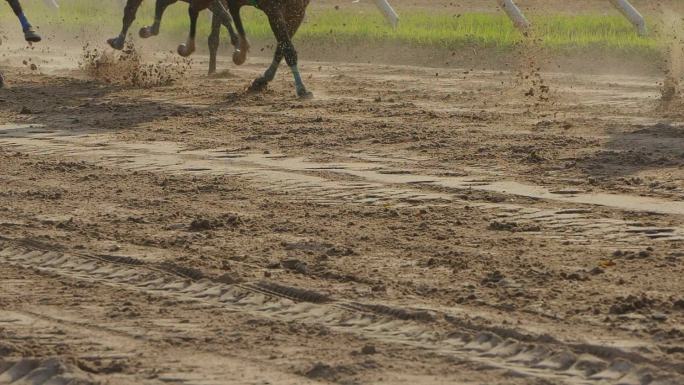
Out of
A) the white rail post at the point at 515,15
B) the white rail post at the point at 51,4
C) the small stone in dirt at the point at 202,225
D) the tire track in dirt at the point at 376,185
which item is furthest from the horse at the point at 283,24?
the white rail post at the point at 51,4

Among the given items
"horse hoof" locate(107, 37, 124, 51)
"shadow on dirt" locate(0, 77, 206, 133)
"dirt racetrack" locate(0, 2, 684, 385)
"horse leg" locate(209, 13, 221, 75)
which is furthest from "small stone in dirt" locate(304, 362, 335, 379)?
"horse leg" locate(209, 13, 221, 75)

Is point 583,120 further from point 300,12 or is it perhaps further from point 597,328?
point 597,328

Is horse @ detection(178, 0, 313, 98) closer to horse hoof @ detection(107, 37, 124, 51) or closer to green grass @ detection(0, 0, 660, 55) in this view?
horse hoof @ detection(107, 37, 124, 51)

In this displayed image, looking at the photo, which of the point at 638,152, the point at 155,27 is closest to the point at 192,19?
the point at 155,27

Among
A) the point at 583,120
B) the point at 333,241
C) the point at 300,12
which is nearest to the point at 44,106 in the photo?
the point at 300,12

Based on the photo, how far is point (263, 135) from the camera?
35.3 ft

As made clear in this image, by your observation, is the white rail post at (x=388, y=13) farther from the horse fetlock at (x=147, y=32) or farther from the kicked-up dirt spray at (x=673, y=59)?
the kicked-up dirt spray at (x=673, y=59)

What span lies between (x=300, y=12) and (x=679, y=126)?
160 inches

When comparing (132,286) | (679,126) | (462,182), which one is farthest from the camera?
(679,126)

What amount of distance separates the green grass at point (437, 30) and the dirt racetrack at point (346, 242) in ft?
12.7

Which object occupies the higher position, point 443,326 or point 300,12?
point 300,12

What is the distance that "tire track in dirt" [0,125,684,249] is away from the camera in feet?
23.6

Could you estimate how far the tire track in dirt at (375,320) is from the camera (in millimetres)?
4844

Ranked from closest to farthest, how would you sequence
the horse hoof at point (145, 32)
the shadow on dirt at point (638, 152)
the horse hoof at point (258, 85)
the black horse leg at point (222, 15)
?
1. the shadow on dirt at point (638, 152)
2. the horse hoof at point (258, 85)
3. the horse hoof at point (145, 32)
4. the black horse leg at point (222, 15)
